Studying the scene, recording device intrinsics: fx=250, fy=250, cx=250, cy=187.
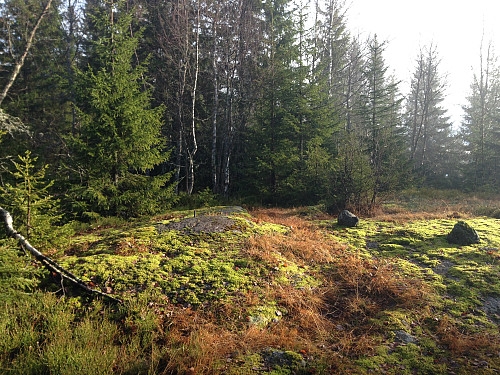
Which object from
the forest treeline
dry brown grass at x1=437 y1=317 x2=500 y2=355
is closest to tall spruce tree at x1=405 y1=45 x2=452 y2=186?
the forest treeline

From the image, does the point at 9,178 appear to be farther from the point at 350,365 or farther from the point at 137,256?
the point at 350,365

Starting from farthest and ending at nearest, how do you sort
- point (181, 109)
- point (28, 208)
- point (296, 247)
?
point (181, 109)
point (296, 247)
point (28, 208)

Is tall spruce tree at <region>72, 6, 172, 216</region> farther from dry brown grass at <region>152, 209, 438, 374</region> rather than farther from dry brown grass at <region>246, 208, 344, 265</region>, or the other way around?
dry brown grass at <region>152, 209, 438, 374</region>

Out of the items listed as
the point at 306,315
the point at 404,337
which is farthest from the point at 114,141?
the point at 404,337

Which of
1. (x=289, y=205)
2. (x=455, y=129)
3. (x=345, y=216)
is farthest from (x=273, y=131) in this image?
(x=455, y=129)

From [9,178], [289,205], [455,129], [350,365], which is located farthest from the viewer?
[455,129]

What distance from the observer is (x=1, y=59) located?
53.2 feet

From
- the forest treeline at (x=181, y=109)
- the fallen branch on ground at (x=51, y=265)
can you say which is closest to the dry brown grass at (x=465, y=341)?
the fallen branch on ground at (x=51, y=265)

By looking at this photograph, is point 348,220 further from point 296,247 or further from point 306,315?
point 306,315

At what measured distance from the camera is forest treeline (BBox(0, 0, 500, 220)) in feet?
29.2

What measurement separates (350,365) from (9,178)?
13312 mm

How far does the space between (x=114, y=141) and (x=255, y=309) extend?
7.62 meters

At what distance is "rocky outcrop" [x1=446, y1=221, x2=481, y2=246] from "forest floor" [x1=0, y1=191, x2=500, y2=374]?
8.0 inches

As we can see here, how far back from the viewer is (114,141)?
8742mm
